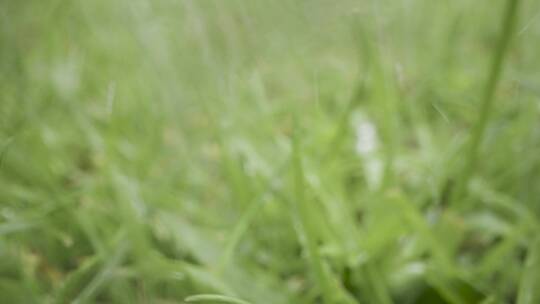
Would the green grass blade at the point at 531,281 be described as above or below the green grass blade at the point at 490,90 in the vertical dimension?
below

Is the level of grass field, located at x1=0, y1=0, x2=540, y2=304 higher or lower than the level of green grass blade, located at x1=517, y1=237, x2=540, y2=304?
higher

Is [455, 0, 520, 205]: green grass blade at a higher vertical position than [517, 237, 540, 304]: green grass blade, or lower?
higher

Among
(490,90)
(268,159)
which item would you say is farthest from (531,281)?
(268,159)

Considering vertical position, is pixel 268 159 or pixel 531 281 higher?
→ pixel 268 159

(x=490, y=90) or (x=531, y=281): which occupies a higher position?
(x=490, y=90)

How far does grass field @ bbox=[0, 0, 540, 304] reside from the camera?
1.37 ft

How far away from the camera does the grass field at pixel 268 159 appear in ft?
1.37

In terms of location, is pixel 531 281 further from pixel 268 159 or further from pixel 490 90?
pixel 268 159

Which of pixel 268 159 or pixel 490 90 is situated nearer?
pixel 490 90

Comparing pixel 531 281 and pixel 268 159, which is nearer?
pixel 531 281

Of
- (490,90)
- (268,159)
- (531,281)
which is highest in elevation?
(268,159)

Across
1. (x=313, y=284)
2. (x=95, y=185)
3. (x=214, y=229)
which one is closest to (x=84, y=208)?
(x=95, y=185)

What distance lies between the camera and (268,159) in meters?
0.58

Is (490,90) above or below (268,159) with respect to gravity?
below
